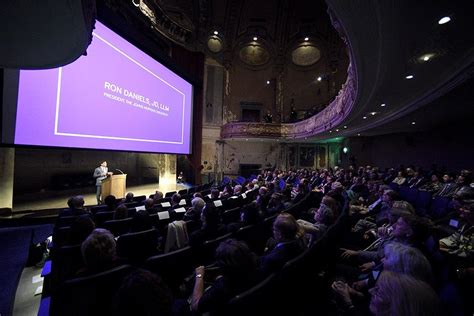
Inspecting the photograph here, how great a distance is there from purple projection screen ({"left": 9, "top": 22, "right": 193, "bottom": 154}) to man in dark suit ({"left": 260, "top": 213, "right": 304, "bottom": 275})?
190 inches

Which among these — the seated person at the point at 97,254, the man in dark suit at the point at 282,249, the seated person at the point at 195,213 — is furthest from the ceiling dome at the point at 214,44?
the seated person at the point at 97,254

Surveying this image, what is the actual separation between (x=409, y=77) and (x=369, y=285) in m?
5.07

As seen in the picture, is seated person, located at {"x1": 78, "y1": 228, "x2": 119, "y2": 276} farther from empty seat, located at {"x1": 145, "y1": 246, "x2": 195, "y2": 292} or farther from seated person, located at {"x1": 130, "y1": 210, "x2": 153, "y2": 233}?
seated person, located at {"x1": 130, "y1": 210, "x2": 153, "y2": 233}

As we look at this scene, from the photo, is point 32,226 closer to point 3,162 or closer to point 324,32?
point 3,162

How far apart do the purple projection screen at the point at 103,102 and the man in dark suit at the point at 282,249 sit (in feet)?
15.8

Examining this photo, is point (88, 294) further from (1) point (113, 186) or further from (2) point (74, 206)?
(1) point (113, 186)

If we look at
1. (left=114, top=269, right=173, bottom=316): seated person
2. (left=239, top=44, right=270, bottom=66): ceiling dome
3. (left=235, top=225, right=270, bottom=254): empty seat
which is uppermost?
(left=239, top=44, right=270, bottom=66): ceiling dome

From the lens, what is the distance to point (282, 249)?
193 centimetres

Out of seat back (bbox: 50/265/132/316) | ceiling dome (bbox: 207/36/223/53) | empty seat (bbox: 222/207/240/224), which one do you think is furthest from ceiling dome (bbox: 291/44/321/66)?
seat back (bbox: 50/265/132/316)

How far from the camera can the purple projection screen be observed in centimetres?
420

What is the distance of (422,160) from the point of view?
12.0 meters

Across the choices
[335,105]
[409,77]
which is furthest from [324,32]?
[409,77]

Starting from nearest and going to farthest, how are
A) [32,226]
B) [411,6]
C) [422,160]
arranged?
[411,6], [32,226], [422,160]

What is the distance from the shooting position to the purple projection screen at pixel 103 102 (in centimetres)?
420
